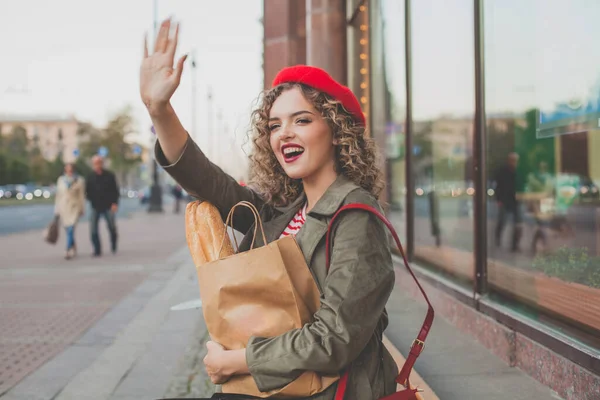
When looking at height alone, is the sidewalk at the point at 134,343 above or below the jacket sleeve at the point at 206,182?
below

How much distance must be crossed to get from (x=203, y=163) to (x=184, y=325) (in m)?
4.12

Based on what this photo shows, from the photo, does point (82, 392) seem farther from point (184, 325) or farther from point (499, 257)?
point (499, 257)

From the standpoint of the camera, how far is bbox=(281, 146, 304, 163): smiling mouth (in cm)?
191

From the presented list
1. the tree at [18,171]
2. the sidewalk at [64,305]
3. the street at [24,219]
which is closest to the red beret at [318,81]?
the sidewalk at [64,305]

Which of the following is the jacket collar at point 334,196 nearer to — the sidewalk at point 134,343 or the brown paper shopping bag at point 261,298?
the brown paper shopping bag at point 261,298

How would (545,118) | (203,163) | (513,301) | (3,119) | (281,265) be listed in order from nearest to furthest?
(281,265), (203,163), (513,301), (545,118), (3,119)

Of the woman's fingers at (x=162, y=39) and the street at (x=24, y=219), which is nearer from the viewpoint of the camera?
the woman's fingers at (x=162, y=39)

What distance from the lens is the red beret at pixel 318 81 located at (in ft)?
6.23

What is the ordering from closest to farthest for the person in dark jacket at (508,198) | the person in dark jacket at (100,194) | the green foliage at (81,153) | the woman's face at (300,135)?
the woman's face at (300,135)
the person in dark jacket at (508,198)
the person in dark jacket at (100,194)
the green foliage at (81,153)

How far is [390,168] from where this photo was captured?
831 cm

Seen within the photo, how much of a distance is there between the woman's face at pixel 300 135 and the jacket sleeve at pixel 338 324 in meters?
0.34

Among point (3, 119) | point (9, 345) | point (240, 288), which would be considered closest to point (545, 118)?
point (240, 288)

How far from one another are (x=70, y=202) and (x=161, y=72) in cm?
1083

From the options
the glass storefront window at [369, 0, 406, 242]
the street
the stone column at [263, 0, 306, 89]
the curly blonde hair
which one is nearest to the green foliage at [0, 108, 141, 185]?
the street
